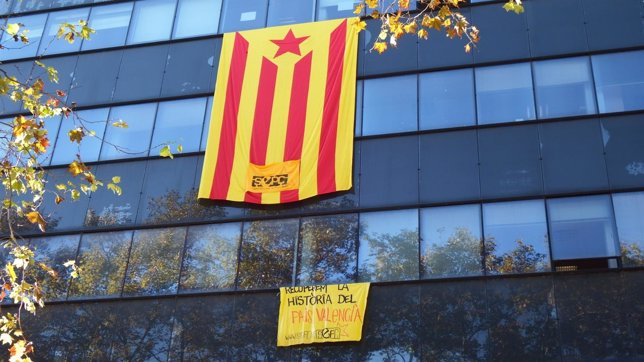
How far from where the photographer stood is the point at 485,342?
55.9ft

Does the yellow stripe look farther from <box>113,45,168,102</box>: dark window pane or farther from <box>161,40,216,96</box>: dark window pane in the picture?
<box>113,45,168,102</box>: dark window pane

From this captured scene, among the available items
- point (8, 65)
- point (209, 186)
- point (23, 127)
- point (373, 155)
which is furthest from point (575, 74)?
point (8, 65)

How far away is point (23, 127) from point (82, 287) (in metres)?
9.43

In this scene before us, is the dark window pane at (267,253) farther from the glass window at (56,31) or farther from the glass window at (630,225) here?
the glass window at (56,31)

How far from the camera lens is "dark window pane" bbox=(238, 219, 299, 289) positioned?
1939 cm

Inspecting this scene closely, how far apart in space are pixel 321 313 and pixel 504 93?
773 centimetres

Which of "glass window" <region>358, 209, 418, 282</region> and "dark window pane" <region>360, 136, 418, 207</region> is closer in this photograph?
"glass window" <region>358, 209, 418, 282</region>

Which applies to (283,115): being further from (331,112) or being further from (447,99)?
(447,99)

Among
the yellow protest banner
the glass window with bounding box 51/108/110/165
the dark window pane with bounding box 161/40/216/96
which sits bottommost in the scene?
the yellow protest banner

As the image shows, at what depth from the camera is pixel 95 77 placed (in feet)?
79.8

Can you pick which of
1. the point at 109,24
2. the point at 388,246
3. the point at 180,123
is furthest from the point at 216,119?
the point at 388,246

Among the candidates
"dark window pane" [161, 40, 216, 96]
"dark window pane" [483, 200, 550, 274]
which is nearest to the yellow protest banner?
"dark window pane" [483, 200, 550, 274]

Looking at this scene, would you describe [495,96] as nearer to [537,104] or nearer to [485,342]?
[537,104]

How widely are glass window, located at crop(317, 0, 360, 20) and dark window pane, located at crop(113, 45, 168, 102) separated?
512cm
